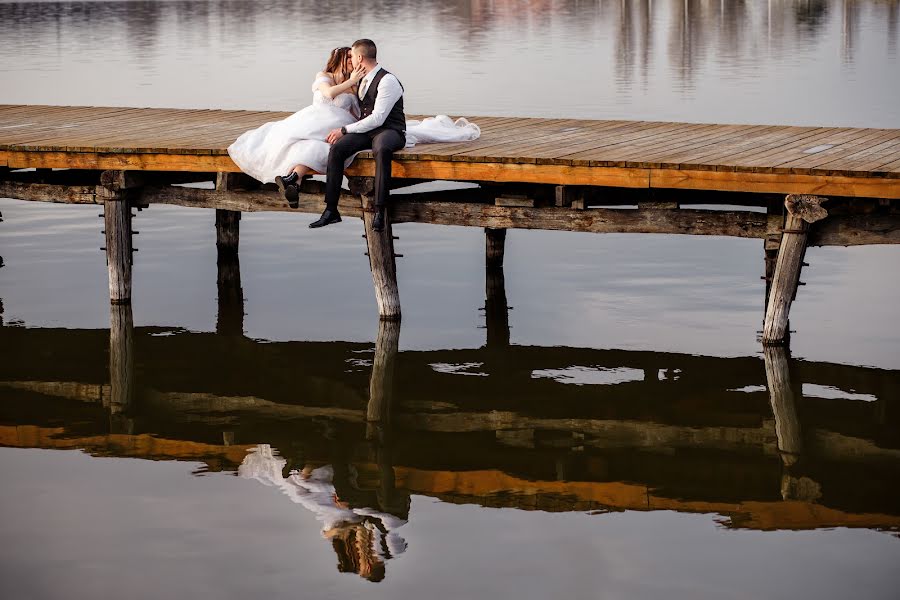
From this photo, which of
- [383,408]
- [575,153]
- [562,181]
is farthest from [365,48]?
[383,408]

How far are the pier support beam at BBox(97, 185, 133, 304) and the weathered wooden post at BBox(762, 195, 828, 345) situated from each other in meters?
5.73

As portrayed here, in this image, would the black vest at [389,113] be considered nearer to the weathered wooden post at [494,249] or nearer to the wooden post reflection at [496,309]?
the wooden post reflection at [496,309]

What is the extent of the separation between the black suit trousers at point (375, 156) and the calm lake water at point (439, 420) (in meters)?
1.32

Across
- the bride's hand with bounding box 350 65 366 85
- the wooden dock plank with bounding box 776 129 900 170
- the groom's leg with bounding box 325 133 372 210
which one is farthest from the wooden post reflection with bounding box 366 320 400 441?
the wooden dock plank with bounding box 776 129 900 170

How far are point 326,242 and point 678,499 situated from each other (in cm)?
894

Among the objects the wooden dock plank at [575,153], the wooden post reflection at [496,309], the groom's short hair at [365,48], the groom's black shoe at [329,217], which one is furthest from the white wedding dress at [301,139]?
the wooden post reflection at [496,309]

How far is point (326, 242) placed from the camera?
1773 cm

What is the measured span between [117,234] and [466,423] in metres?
4.49

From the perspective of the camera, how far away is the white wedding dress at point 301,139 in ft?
42.6

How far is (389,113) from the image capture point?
12.9 meters

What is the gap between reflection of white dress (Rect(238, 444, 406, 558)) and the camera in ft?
29.3

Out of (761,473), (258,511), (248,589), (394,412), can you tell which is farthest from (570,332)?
(248,589)

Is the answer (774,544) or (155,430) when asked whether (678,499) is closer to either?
(774,544)

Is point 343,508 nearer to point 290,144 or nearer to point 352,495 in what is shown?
point 352,495
